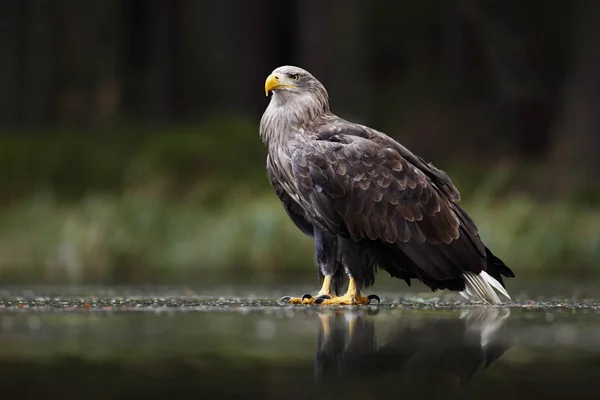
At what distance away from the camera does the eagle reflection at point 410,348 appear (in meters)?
4.85

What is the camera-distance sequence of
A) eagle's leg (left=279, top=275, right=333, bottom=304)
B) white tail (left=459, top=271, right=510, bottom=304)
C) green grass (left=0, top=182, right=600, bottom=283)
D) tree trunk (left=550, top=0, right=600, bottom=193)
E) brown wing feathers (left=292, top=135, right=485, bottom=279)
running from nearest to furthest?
brown wing feathers (left=292, top=135, right=485, bottom=279) → eagle's leg (left=279, top=275, right=333, bottom=304) → white tail (left=459, top=271, right=510, bottom=304) → green grass (left=0, top=182, right=600, bottom=283) → tree trunk (left=550, top=0, right=600, bottom=193)

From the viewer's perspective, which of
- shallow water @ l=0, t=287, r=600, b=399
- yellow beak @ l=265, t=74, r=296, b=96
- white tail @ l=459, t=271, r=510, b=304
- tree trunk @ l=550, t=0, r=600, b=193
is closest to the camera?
shallow water @ l=0, t=287, r=600, b=399

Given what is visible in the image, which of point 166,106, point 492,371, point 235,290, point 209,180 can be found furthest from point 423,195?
point 166,106

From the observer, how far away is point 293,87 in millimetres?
9195

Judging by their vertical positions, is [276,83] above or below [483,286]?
above

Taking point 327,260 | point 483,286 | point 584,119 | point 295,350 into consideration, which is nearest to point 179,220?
point 584,119

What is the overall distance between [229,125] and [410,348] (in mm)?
13046

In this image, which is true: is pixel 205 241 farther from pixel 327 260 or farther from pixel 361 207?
pixel 361 207

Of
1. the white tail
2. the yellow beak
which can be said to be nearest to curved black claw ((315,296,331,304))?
the white tail

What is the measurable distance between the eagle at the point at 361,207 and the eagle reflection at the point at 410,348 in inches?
42.1

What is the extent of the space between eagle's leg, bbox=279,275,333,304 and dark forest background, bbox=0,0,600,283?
3.27m

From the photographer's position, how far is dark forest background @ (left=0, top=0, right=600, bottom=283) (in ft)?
45.2

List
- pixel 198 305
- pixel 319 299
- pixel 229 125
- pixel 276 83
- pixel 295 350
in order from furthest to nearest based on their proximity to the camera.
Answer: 1. pixel 229 125
2. pixel 276 83
3. pixel 319 299
4. pixel 198 305
5. pixel 295 350

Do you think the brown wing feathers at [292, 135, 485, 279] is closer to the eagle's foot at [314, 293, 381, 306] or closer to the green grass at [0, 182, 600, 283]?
the eagle's foot at [314, 293, 381, 306]
